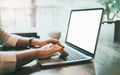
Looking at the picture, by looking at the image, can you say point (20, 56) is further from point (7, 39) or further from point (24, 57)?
point (7, 39)

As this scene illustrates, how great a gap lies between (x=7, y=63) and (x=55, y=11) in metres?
1.59

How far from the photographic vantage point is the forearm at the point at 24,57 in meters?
1.05

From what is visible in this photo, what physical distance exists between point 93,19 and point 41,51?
42 centimetres

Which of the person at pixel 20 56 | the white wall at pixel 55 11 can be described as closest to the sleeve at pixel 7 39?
the person at pixel 20 56

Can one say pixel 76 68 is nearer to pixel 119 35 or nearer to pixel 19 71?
pixel 19 71

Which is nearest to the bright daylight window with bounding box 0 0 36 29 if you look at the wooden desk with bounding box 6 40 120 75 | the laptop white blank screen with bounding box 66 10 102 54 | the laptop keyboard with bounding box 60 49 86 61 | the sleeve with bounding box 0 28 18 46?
the sleeve with bounding box 0 28 18 46

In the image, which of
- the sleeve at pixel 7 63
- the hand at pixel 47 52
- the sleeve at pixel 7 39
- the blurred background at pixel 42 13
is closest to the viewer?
the sleeve at pixel 7 63

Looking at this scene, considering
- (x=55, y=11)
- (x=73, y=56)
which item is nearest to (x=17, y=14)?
(x=55, y=11)

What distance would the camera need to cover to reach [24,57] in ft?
3.54

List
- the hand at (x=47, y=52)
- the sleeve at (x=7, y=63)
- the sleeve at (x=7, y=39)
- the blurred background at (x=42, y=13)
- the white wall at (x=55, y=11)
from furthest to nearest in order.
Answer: the white wall at (x=55, y=11), the blurred background at (x=42, y=13), the sleeve at (x=7, y=39), the hand at (x=47, y=52), the sleeve at (x=7, y=63)

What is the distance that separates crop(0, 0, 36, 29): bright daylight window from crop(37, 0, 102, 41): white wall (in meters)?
0.09

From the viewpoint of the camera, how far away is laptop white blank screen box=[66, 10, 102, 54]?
127 cm

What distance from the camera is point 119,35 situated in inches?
71.4

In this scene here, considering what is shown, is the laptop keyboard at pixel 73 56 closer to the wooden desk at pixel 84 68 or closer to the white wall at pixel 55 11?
the wooden desk at pixel 84 68
